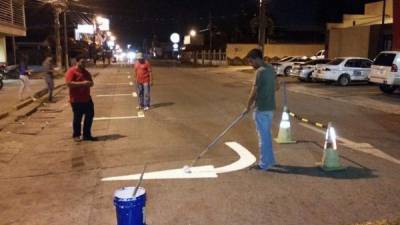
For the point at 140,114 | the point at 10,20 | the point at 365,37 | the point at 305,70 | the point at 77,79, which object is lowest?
the point at 140,114

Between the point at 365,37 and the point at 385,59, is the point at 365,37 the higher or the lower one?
the higher one

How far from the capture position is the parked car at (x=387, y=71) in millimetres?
18531

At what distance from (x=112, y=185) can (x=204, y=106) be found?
920 cm

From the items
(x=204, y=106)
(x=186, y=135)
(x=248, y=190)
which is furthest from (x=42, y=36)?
(x=248, y=190)

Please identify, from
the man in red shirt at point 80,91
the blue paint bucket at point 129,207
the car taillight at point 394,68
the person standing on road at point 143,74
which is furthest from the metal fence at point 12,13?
the blue paint bucket at point 129,207

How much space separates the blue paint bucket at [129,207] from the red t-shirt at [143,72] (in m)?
10.4

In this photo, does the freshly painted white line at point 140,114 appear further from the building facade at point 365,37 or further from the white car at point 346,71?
the building facade at point 365,37

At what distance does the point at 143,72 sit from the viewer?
14383 mm

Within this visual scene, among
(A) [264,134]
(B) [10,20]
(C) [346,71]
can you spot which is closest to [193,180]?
(A) [264,134]

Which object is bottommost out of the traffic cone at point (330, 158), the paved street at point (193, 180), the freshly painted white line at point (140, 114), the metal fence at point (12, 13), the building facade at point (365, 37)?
the freshly painted white line at point (140, 114)

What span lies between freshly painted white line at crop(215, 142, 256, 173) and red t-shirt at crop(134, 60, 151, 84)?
19.1ft

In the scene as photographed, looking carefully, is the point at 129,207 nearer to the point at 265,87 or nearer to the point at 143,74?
the point at 265,87

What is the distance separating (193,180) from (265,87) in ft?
5.86

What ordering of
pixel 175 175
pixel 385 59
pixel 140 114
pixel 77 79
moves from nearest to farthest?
1. pixel 175 175
2. pixel 77 79
3. pixel 140 114
4. pixel 385 59
